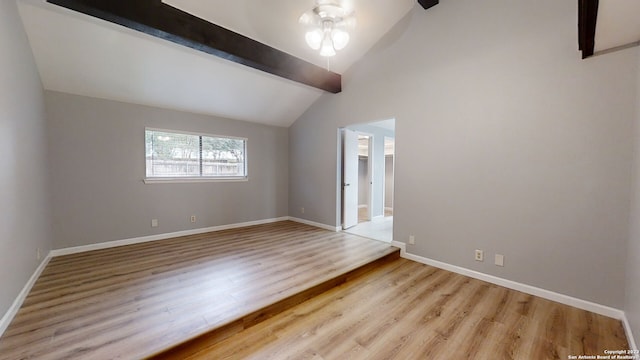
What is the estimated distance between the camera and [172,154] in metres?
4.39

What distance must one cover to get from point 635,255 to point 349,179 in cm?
358

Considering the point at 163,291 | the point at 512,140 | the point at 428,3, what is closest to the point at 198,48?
the point at 163,291

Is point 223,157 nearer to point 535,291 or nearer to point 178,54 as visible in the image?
point 178,54

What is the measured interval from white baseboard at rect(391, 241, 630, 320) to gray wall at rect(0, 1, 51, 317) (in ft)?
13.6

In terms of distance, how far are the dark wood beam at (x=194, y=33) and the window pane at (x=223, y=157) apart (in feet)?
6.69

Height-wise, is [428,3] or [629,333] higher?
[428,3]

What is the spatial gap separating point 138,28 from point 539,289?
485 centimetres

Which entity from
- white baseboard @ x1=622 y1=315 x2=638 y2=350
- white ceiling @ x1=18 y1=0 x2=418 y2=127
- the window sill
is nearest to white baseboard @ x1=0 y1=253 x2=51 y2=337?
the window sill

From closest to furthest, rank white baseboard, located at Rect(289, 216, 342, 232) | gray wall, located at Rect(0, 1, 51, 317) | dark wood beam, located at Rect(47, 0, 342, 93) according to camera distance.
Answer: gray wall, located at Rect(0, 1, 51, 317) → dark wood beam, located at Rect(47, 0, 342, 93) → white baseboard, located at Rect(289, 216, 342, 232)

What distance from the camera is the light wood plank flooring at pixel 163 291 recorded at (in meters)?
1.74

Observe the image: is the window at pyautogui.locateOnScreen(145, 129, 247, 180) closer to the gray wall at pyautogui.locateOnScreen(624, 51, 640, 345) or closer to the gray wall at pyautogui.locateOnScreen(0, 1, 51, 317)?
the gray wall at pyautogui.locateOnScreen(0, 1, 51, 317)

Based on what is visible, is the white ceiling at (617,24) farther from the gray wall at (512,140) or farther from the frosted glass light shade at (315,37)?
the frosted glass light shade at (315,37)

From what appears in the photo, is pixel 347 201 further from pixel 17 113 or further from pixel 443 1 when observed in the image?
pixel 17 113

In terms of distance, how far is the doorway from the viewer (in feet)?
15.7
